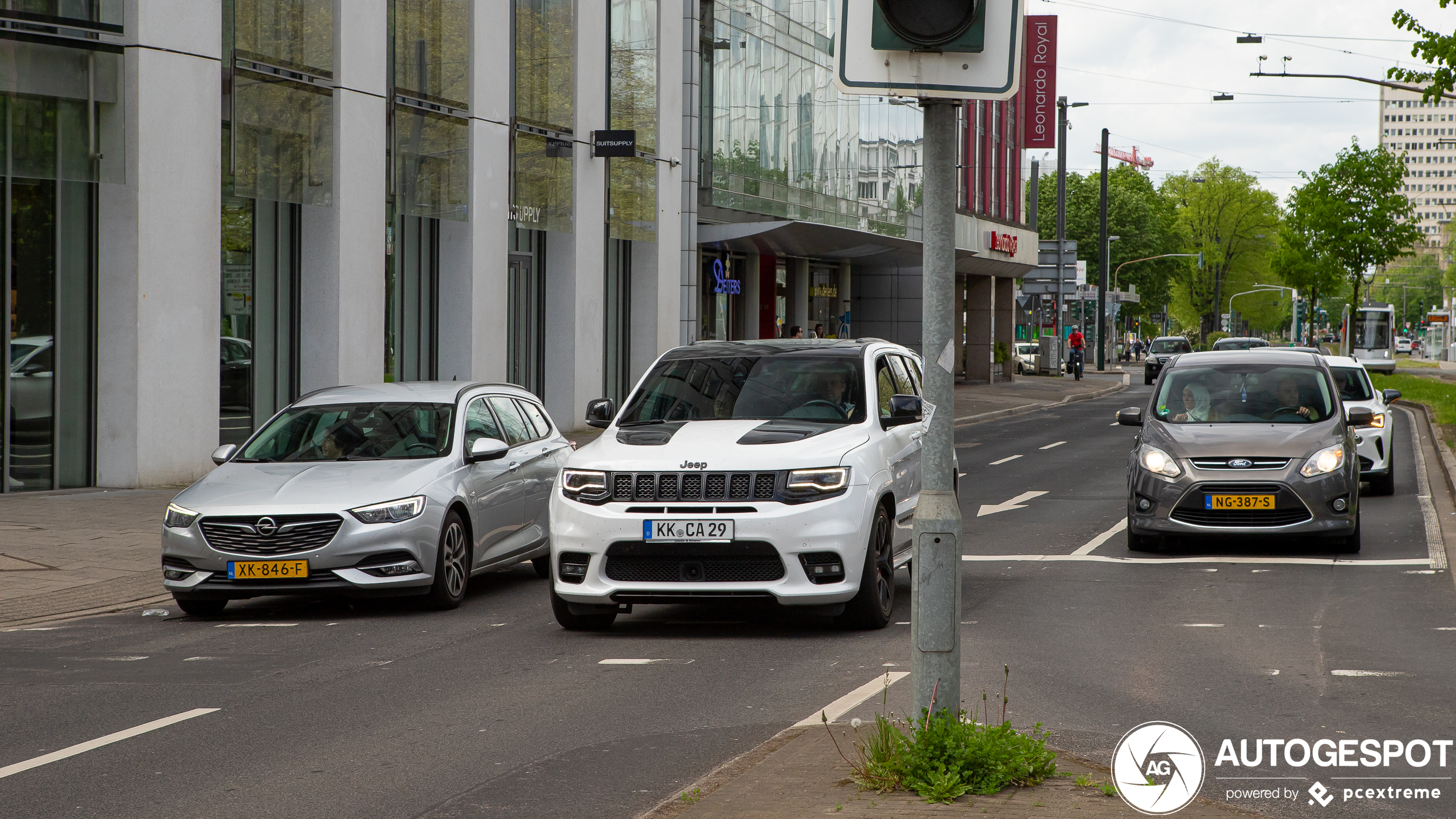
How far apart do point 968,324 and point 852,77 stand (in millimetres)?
55309

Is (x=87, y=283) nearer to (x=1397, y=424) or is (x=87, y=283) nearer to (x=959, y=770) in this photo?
(x=959, y=770)

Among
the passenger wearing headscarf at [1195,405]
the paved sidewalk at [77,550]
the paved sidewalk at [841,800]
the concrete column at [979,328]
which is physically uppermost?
the concrete column at [979,328]

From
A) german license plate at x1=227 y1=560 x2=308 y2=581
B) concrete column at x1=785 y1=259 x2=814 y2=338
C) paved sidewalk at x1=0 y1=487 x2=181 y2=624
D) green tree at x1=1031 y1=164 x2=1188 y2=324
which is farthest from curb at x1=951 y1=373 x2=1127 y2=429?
green tree at x1=1031 y1=164 x2=1188 y2=324

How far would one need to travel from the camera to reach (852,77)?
5262mm

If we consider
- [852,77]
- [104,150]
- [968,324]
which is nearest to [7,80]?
[104,150]

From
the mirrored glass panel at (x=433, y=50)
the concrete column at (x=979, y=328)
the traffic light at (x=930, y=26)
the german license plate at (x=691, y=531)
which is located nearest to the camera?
the traffic light at (x=930, y=26)

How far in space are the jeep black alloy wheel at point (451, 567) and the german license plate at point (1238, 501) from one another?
5.91 meters

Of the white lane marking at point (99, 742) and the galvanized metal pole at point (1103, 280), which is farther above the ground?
the galvanized metal pole at point (1103, 280)

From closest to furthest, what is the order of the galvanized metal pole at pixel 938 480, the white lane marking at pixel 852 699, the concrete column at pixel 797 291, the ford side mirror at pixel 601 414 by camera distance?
the galvanized metal pole at pixel 938 480 → the white lane marking at pixel 852 699 → the ford side mirror at pixel 601 414 → the concrete column at pixel 797 291

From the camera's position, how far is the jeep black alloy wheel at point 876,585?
362 inches

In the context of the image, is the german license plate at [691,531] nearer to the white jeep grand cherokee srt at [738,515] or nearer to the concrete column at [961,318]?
the white jeep grand cherokee srt at [738,515]

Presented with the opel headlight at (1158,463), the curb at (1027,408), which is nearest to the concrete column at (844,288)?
the curb at (1027,408)

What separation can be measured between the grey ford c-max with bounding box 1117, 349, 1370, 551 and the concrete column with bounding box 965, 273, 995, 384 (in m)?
42.5

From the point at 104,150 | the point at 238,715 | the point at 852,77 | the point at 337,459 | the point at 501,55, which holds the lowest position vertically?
the point at 238,715
